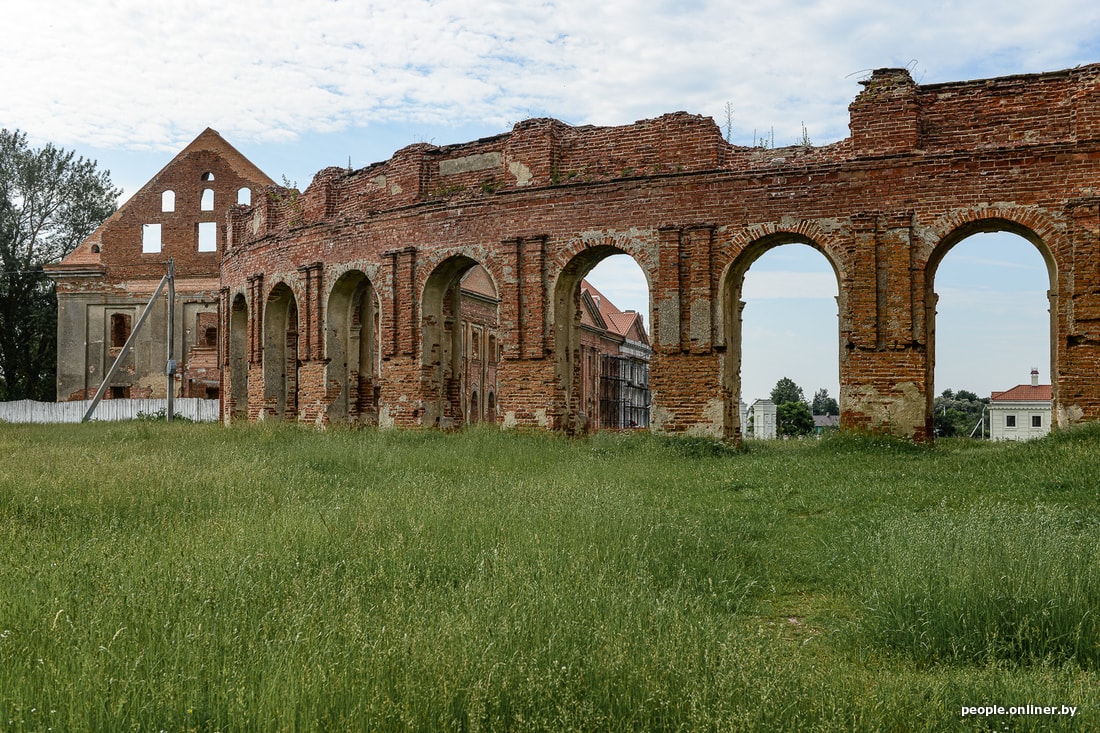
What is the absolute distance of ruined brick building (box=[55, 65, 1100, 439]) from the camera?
14.0 meters

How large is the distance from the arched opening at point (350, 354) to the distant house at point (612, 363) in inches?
842

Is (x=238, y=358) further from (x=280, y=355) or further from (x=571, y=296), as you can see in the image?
(x=571, y=296)

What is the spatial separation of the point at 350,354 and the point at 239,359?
629 centimetres

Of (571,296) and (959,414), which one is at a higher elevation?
(571,296)

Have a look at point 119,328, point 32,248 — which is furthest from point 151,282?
point 32,248

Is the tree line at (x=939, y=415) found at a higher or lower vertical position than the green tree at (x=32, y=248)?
lower

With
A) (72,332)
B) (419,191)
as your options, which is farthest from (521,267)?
(72,332)

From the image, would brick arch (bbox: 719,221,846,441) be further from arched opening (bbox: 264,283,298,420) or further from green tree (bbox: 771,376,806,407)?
green tree (bbox: 771,376,806,407)

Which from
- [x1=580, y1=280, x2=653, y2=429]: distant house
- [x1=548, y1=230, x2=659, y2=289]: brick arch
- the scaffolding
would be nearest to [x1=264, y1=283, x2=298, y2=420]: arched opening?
[x1=548, y1=230, x2=659, y2=289]: brick arch

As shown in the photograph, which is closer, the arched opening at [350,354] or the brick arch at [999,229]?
the brick arch at [999,229]

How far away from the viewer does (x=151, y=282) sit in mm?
35562

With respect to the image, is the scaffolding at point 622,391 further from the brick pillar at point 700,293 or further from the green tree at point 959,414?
the brick pillar at point 700,293

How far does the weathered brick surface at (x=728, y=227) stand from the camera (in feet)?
45.8

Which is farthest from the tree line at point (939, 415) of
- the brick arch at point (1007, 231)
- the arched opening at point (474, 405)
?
the brick arch at point (1007, 231)
